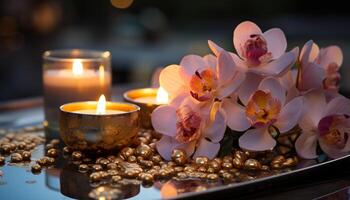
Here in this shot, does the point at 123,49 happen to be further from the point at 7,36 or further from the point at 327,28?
the point at 327,28

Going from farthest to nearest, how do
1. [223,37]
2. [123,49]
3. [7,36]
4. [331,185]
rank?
[223,37] < [123,49] < [7,36] < [331,185]

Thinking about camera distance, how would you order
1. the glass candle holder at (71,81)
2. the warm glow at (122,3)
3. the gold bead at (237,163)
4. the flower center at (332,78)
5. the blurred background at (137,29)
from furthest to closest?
1. the warm glow at (122,3)
2. the blurred background at (137,29)
3. the glass candle holder at (71,81)
4. the flower center at (332,78)
5. the gold bead at (237,163)

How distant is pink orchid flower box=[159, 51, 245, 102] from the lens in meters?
0.72

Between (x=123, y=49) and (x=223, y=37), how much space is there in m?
0.94

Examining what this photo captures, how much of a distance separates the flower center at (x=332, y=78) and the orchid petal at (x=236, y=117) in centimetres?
14

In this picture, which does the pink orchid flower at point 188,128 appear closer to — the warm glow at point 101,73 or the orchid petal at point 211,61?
the orchid petal at point 211,61

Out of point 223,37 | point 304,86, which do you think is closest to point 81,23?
point 223,37

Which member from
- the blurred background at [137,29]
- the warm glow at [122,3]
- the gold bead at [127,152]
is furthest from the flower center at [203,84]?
the warm glow at [122,3]

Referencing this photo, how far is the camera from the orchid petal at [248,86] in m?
0.73

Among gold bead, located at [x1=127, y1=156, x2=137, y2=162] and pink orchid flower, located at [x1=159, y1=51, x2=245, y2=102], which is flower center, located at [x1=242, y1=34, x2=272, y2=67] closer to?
pink orchid flower, located at [x1=159, y1=51, x2=245, y2=102]

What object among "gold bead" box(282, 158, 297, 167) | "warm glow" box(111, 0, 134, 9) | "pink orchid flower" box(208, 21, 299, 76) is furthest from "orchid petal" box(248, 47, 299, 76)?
"warm glow" box(111, 0, 134, 9)

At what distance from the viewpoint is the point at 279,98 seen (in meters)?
0.72

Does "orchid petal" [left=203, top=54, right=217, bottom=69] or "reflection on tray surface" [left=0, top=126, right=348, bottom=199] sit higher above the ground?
"orchid petal" [left=203, top=54, right=217, bottom=69]

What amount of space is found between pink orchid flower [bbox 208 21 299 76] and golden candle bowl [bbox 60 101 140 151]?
137 millimetres
